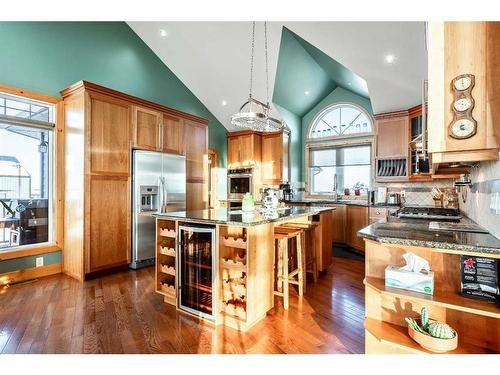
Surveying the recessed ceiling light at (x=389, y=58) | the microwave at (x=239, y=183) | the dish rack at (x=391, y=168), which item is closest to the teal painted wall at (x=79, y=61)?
the microwave at (x=239, y=183)

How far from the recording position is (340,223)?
5.19m

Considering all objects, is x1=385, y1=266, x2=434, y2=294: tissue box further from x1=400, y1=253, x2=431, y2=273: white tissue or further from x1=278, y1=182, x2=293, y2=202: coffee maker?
x1=278, y1=182, x2=293, y2=202: coffee maker

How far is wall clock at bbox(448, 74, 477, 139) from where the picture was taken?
1457 millimetres

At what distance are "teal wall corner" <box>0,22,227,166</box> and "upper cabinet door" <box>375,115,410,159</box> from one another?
154 inches

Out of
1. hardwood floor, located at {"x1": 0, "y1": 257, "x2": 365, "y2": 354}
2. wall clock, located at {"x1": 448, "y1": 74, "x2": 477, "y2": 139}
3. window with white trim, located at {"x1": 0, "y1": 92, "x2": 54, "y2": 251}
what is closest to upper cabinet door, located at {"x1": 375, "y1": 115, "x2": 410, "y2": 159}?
hardwood floor, located at {"x1": 0, "y1": 257, "x2": 365, "y2": 354}

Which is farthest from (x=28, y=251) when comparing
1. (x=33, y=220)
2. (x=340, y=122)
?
(x=340, y=122)

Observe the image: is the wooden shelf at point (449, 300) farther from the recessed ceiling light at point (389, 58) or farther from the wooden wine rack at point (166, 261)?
the recessed ceiling light at point (389, 58)

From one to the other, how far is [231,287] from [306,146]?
4.82 meters

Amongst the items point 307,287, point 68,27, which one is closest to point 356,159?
point 307,287

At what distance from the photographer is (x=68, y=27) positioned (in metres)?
3.82

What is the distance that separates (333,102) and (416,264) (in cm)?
529

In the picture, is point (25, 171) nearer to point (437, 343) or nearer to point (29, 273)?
point (29, 273)

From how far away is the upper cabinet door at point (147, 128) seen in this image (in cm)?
400
